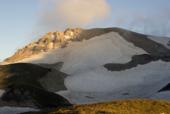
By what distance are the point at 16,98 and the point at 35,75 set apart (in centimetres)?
4002

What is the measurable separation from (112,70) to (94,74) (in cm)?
814

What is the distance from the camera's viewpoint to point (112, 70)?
166 metres

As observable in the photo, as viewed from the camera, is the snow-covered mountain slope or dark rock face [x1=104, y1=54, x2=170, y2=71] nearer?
the snow-covered mountain slope

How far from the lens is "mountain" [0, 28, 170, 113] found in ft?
412

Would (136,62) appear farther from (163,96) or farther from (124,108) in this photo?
(124,108)

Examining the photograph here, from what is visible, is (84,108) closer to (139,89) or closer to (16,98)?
(16,98)

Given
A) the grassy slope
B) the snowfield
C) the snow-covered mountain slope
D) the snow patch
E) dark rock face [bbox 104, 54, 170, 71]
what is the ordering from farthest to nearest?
dark rock face [bbox 104, 54, 170, 71], the snow-covered mountain slope, the snow patch, the snowfield, the grassy slope

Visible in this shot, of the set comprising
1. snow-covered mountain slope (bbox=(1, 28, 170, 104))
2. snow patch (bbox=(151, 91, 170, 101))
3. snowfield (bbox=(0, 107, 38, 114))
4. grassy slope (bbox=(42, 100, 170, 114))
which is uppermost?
snow-covered mountain slope (bbox=(1, 28, 170, 104))

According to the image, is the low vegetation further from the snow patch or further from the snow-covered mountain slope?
the snow-covered mountain slope

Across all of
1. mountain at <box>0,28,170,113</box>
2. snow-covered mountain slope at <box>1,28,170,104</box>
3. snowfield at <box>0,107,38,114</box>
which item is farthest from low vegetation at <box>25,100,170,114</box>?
snow-covered mountain slope at <box>1,28,170,104</box>

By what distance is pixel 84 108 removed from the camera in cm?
4922

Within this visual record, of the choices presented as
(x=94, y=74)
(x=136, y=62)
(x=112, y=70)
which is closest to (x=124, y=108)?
(x=94, y=74)

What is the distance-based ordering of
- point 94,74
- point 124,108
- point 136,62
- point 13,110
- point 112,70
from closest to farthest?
point 124,108, point 13,110, point 94,74, point 112,70, point 136,62

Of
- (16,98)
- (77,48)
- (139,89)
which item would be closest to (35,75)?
(139,89)
